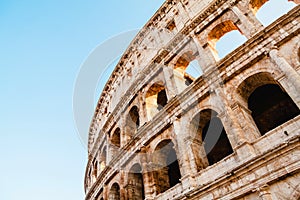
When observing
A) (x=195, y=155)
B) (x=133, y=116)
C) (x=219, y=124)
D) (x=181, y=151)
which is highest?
(x=133, y=116)

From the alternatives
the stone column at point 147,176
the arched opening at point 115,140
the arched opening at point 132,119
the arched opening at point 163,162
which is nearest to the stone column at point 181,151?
the arched opening at point 163,162

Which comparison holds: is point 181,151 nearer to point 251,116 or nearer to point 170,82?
point 251,116

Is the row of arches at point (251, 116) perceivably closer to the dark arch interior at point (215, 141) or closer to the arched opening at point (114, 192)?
the dark arch interior at point (215, 141)

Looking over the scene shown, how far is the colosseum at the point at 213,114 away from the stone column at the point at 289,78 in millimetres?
26

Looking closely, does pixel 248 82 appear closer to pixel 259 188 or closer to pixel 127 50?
pixel 259 188

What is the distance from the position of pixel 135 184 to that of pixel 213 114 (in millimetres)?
4289

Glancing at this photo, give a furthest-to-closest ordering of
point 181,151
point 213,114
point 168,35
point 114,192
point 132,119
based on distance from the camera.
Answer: point 168,35 < point 132,119 < point 114,192 < point 213,114 < point 181,151

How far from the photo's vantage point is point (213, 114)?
8719mm

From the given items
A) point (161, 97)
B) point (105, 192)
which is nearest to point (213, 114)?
point (161, 97)

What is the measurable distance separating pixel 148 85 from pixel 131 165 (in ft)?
12.5

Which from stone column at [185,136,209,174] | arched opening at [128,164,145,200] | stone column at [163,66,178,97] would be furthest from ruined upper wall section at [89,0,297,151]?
arched opening at [128,164,145,200]

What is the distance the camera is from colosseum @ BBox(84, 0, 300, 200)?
6.08m

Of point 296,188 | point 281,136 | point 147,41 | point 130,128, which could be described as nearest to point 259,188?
point 296,188

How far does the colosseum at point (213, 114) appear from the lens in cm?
608
